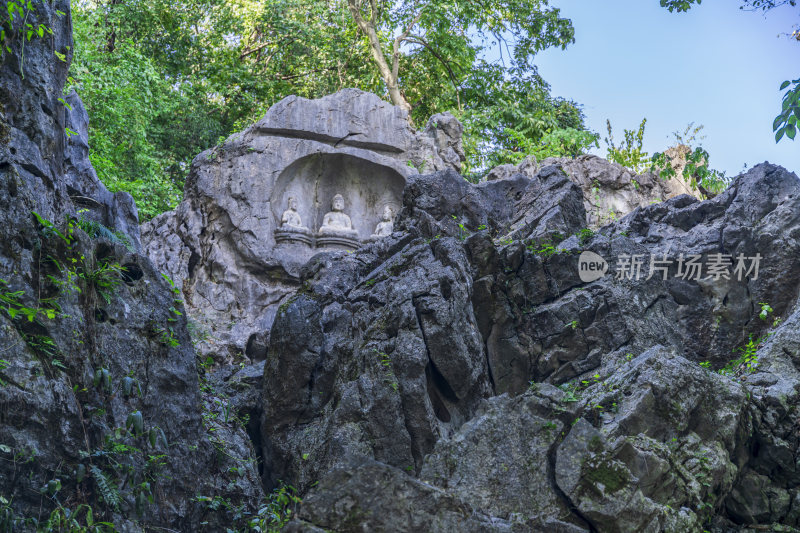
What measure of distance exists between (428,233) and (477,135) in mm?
11496

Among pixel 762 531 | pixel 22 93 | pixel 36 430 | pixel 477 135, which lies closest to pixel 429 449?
pixel 762 531

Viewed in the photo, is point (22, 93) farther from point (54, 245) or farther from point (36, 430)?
point (36, 430)

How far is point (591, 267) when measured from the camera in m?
12.1

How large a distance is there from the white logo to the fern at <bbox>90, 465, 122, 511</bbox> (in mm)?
7093

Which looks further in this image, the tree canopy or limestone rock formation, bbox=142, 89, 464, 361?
the tree canopy

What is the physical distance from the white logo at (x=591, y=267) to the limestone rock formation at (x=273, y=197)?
16.4 feet

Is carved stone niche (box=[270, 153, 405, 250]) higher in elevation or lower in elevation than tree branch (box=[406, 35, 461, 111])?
lower

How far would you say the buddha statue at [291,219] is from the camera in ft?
54.9

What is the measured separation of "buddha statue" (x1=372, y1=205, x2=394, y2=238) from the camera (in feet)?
57.5

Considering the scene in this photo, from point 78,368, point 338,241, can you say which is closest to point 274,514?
point 78,368

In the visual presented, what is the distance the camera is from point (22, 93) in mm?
8945

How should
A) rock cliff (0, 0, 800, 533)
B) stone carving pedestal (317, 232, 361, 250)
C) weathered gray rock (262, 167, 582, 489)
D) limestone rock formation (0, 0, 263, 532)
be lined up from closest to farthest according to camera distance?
limestone rock formation (0, 0, 263, 532), rock cliff (0, 0, 800, 533), weathered gray rock (262, 167, 582, 489), stone carving pedestal (317, 232, 361, 250)

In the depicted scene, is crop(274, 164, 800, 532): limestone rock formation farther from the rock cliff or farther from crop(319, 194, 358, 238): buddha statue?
crop(319, 194, 358, 238): buddha statue

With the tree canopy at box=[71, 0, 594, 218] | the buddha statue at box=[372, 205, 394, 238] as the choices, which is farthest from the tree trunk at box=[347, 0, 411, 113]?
the buddha statue at box=[372, 205, 394, 238]
